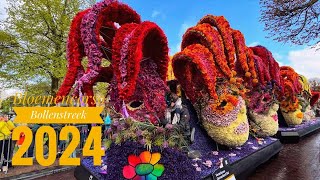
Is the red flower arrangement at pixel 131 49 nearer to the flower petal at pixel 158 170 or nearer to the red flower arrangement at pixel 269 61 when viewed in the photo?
the flower petal at pixel 158 170

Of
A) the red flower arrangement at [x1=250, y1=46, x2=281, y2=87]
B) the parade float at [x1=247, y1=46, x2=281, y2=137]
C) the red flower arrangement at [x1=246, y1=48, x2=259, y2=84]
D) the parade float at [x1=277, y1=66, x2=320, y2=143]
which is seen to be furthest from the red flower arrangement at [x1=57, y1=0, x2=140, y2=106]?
the parade float at [x1=277, y1=66, x2=320, y2=143]

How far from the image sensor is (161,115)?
241 inches

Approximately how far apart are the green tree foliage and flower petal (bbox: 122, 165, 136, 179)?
1176 centimetres

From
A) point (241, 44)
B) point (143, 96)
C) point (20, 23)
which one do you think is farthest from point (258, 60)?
point (20, 23)

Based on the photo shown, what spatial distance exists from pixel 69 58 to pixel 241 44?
497 cm

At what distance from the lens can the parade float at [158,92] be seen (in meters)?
4.77

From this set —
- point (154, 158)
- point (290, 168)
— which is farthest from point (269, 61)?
point (154, 158)

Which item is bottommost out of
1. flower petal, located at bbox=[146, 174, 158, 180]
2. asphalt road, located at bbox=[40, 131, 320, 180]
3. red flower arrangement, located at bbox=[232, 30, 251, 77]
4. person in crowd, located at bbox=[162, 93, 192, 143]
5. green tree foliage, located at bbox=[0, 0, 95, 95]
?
asphalt road, located at bbox=[40, 131, 320, 180]

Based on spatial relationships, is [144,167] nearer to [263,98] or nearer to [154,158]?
[154,158]

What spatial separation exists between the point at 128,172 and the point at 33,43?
13631 mm

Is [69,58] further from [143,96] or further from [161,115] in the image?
[161,115]

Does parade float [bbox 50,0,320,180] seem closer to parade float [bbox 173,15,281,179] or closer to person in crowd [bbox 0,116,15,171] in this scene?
parade float [bbox 173,15,281,179]

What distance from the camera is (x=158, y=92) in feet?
20.4

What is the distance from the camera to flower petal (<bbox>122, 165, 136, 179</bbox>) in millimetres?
4652
